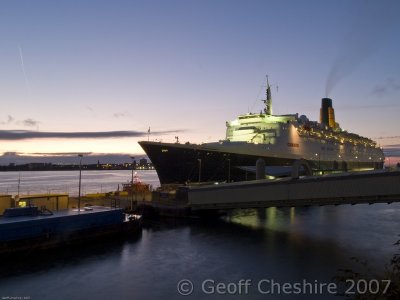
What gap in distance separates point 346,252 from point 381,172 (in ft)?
26.2

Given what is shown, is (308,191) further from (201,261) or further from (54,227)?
(54,227)

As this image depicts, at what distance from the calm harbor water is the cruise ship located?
14.8 meters

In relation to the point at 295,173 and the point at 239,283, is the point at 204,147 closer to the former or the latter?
the point at 295,173

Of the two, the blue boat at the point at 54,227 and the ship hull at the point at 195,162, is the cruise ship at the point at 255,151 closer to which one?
the ship hull at the point at 195,162

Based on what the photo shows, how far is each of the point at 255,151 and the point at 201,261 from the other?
3264 centimetres

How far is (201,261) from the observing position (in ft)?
80.6

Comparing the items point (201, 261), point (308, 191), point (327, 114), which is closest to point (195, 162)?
point (308, 191)

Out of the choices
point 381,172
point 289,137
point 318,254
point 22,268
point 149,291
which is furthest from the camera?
point 289,137

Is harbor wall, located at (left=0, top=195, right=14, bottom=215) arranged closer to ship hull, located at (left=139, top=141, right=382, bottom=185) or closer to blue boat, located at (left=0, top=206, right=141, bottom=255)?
blue boat, located at (left=0, top=206, right=141, bottom=255)

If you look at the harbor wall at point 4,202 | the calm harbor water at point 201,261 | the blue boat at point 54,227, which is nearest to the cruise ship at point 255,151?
the calm harbor water at point 201,261

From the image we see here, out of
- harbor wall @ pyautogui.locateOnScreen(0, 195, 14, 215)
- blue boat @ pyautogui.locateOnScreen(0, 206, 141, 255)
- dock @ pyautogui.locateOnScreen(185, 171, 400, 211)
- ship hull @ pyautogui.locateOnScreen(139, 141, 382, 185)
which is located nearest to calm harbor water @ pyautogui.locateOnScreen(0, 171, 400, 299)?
blue boat @ pyautogui.locateOnScreen(0, 206, 141, 255)

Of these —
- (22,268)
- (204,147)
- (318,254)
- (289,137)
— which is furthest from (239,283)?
(289,137)

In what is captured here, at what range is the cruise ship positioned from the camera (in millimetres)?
51281

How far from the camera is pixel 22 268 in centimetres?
2209
